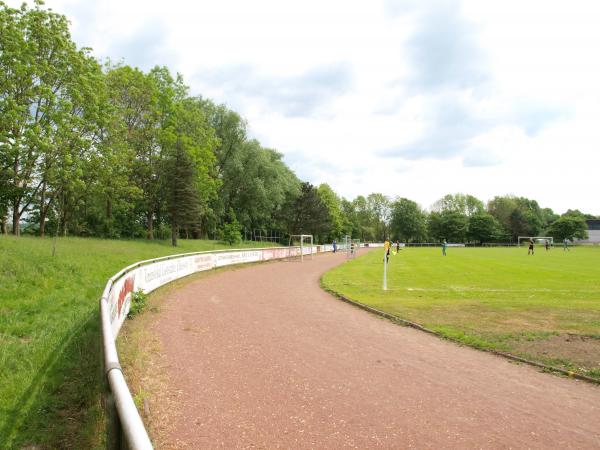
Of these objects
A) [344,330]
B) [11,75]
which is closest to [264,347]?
[344,330]

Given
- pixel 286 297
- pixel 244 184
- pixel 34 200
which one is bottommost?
pixel 286 297

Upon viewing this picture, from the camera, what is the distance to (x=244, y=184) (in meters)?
54.0

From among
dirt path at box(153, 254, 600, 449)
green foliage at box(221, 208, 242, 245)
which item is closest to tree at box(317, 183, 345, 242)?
green foliage at box(221, 208, 242, 245)

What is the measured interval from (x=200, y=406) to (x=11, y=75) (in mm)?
25897

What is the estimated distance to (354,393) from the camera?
18.6 feet

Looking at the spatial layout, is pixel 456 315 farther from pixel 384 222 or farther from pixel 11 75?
pixel 384 222

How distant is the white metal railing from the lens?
2134 mm

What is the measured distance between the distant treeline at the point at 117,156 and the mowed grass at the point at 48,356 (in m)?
5.23

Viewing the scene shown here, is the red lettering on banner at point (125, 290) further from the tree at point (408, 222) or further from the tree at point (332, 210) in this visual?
the tree at point (408, 222)


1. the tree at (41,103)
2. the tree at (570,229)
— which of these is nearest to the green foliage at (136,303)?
the tree at (41,103)

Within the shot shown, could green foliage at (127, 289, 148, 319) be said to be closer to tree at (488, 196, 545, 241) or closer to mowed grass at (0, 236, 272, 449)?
mowed grass at (0, 236, 272, 449)

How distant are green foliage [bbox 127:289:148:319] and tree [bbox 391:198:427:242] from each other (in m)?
126

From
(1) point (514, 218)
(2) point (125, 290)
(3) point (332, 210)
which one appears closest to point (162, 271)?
(2) point (125, 290)

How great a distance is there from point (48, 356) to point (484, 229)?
13099 cm
